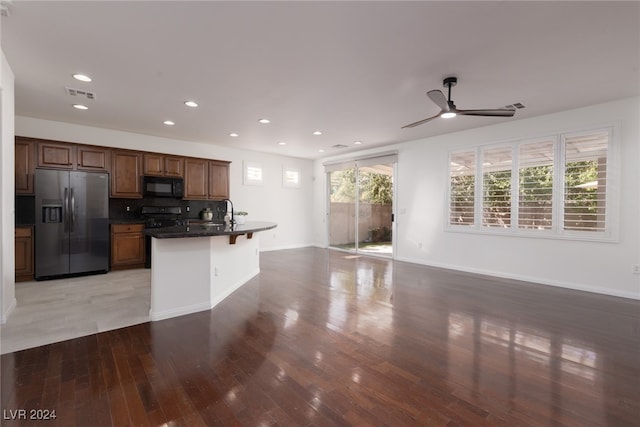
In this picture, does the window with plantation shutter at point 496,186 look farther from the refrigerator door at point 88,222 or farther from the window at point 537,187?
the refrigerator door at point 88,222

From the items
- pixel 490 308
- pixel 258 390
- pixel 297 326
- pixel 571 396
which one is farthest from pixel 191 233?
pixel 490 308

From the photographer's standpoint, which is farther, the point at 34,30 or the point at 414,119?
the point at 414,119

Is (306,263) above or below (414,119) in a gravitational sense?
below

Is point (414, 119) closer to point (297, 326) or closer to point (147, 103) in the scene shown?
point (297, 326)

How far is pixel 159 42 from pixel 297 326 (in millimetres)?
2971

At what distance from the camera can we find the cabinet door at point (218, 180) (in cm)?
649

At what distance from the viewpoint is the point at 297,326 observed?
2936 mm


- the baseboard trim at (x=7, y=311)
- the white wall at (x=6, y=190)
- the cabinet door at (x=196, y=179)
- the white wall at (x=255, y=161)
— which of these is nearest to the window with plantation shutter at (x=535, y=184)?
the white wall at (x=255, y=161)

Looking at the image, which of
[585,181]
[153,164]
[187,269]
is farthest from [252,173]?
[585,181]

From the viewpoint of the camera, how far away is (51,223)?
4.54 meters

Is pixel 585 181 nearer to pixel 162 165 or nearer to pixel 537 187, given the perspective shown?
pixel 537 187

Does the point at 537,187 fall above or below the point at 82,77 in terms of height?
below

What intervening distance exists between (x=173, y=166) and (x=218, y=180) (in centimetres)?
97

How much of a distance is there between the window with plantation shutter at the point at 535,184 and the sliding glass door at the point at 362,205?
103 inches
